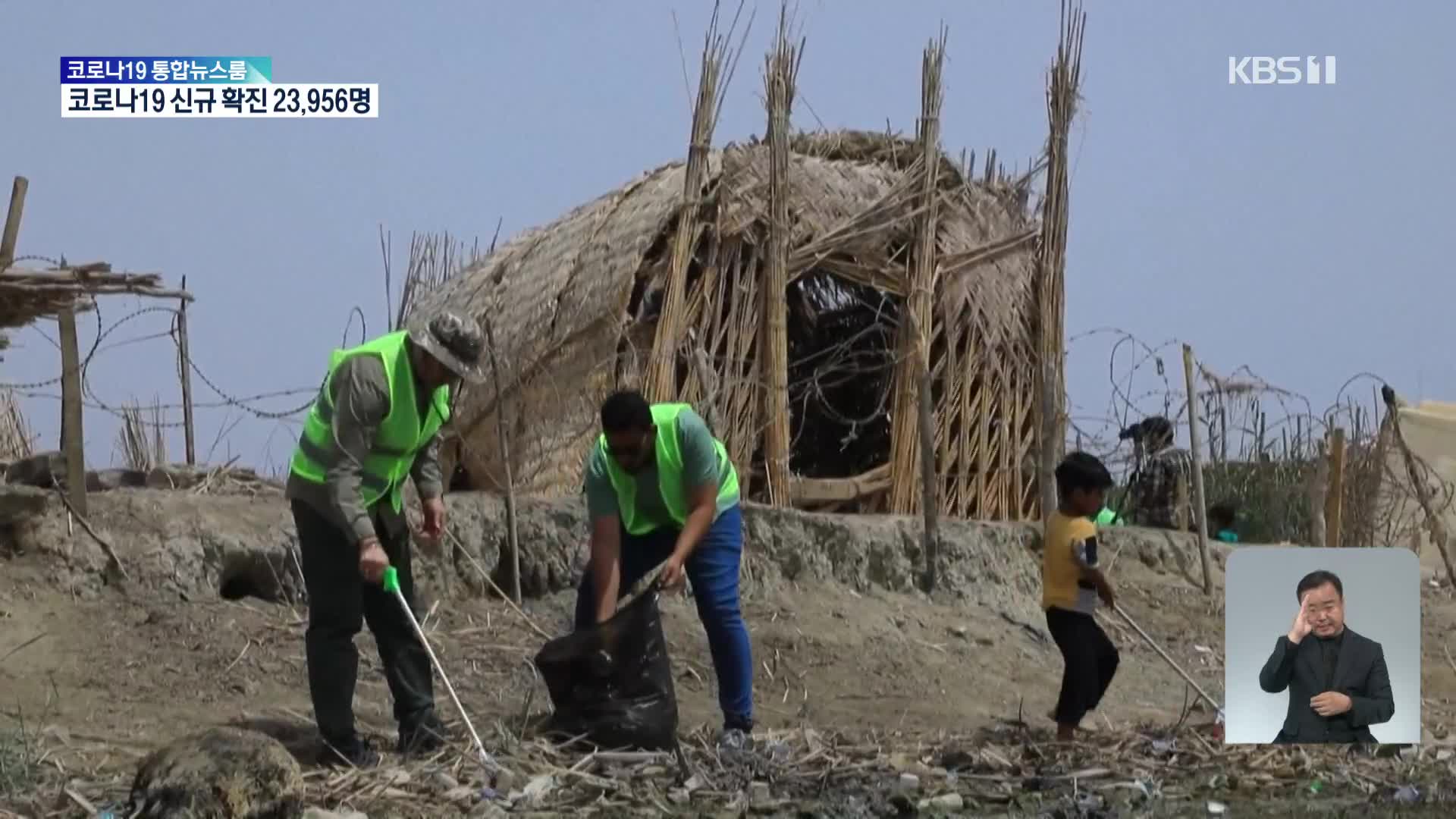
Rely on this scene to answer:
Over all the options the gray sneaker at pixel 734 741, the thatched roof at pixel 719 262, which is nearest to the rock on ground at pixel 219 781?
the gray sneaker at pixel 734 741

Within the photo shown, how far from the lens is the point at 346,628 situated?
5508 mm

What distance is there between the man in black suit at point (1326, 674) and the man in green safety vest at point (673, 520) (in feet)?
6.03

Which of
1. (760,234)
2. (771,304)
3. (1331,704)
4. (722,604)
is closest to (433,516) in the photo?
(722,604)

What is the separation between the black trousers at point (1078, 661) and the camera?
6.22 metres

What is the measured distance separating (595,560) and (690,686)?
1.95m

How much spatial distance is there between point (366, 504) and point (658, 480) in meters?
0.95

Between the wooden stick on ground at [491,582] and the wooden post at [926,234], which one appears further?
the wooden post at [926,234]

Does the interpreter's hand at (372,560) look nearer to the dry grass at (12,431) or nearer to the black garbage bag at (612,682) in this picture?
the black garbage bag at (612,682)

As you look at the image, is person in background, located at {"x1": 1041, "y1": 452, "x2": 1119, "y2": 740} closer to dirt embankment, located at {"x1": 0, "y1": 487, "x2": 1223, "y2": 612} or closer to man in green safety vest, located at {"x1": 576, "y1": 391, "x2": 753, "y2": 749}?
man in green safety vest, located at {"x1": 576, "y1": 391, "x2": 753, "y2": 749}

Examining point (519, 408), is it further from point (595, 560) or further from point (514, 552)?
point (595, 560)

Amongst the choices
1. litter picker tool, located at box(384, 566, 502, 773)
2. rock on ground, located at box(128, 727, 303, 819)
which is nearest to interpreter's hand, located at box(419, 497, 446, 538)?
litter picker tool, located at box(384, 566, 502, 773)

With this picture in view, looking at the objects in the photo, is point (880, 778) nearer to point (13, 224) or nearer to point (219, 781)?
point (219, 781)

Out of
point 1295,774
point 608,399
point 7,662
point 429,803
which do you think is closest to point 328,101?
point 7,662

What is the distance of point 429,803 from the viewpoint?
501 cm
